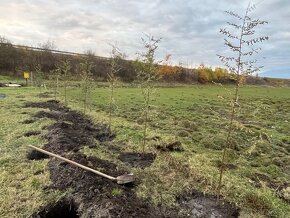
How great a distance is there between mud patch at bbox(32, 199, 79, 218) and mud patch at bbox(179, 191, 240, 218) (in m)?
2.06

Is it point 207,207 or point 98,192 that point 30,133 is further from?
point 207,207

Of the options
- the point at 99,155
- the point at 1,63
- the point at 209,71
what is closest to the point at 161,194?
the point at 99,155

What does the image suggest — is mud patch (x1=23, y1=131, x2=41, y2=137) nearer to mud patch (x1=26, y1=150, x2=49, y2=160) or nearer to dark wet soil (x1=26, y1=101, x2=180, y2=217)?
dark wet soil (x1=26, y1=101, x2=180, y2=217)

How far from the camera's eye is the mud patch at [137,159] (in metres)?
7.49

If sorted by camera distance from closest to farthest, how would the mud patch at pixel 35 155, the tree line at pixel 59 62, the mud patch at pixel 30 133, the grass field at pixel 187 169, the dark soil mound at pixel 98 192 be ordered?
the dark soil mound at pixel 98 192
the grass field at pixel 187 169
the mud patch at pixel 35 155
the mud patch at pixel 30 133
the tree line at pixel 59 62

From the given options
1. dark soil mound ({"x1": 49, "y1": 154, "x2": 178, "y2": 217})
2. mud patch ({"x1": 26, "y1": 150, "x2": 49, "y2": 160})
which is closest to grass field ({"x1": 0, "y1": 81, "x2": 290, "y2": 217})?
mud patch ({"x1": 26, "y1": 150, "x2": 49, "y2": 160})

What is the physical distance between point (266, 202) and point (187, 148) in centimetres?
366

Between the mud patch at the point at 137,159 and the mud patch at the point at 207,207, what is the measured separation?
183 cm

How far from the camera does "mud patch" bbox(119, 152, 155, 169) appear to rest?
749 cm

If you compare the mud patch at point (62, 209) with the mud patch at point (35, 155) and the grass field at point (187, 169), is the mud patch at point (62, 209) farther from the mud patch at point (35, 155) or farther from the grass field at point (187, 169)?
the mud patch at point (35, 155)

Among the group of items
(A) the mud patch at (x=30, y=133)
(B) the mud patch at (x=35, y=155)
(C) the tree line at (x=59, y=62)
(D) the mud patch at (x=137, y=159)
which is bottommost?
(D) the mud patch at (x=137, y=159)

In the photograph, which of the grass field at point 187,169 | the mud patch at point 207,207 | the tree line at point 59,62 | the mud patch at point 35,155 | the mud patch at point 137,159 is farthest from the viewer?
the tree line at point 59,62

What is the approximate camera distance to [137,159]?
790 centimetres

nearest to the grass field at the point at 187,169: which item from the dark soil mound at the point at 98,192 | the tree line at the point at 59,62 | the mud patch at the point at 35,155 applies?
the mud patch at the point at 35,155
